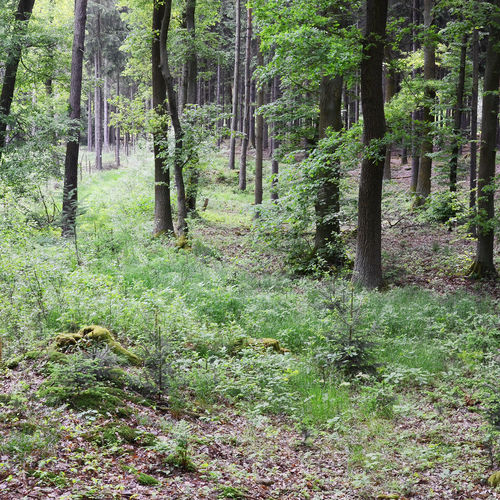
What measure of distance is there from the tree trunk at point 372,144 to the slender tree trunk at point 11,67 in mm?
9899

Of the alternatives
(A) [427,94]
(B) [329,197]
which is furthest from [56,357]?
(A) [427,94]

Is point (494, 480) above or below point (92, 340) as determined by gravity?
below

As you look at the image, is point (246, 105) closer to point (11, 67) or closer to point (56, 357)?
point (11, 67)

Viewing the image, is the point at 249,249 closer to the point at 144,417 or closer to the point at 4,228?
the point at 4,228

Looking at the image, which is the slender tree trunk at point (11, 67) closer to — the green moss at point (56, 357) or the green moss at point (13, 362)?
the green moss at point (13, 362)

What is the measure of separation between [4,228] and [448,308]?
33.4ft

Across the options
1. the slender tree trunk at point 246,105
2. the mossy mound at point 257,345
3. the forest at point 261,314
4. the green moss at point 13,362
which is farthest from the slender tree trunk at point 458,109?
the green moss at point 13,362

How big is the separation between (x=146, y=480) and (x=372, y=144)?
30.6ft

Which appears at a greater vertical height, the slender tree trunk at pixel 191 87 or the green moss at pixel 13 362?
the slender tree trunk at pixel 191 87

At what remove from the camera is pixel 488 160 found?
1235cm

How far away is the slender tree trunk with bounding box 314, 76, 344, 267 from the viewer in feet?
44.8

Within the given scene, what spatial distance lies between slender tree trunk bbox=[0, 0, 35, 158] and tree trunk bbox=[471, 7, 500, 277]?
13201 mm

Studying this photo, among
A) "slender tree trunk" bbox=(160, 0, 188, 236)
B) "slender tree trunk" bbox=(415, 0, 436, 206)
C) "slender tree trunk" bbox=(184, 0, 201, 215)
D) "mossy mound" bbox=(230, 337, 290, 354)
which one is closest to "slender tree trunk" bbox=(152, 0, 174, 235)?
"slender tree trunk" bbox=(160, 0, 188, 236)

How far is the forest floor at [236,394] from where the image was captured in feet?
13.5
